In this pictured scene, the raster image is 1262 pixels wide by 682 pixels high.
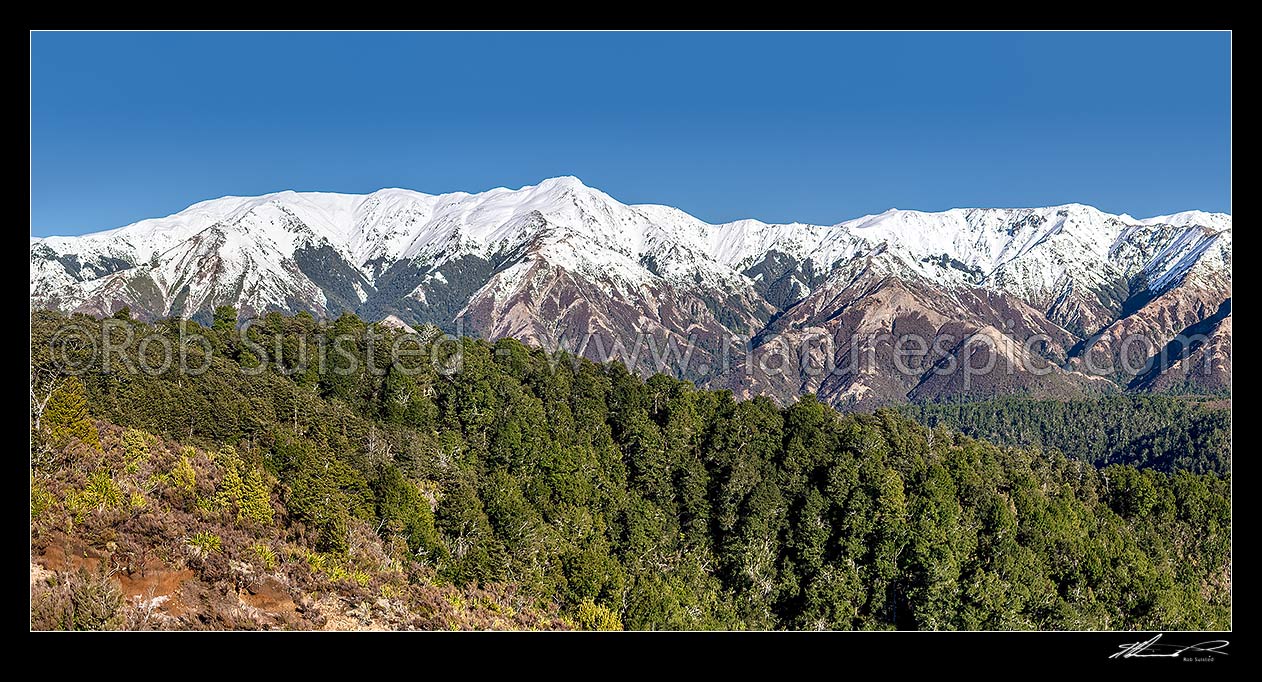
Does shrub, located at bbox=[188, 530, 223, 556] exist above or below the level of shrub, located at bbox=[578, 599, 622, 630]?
above

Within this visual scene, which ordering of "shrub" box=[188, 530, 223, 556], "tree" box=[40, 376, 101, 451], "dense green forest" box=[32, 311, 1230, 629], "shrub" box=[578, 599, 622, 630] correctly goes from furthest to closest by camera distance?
"shrub" box=[578, 599, 622, 630] < "dense green forest" box=[32, 311, 1230, 629] < "tree" box=[40, 376, 101, 451] < "shrub" box=[188, 530, 223, 556]

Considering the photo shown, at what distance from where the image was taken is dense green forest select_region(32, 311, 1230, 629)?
22.9 meters
